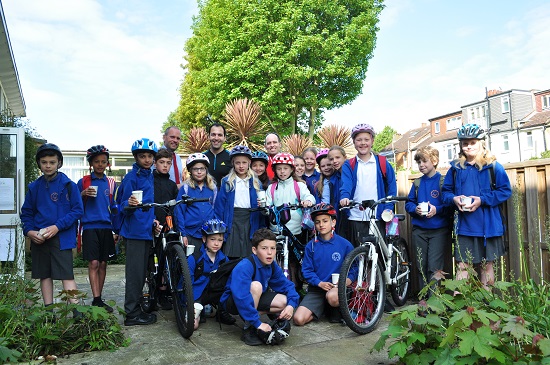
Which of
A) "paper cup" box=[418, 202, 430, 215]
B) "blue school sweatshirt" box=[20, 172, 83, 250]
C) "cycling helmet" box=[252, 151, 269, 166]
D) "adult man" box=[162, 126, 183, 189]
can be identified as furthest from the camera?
"adult man" box=[162, 126, 183, 189]

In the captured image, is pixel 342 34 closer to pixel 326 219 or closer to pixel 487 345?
pixel 326 219

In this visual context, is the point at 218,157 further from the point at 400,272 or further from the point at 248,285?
the point at 400,272

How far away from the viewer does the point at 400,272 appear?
564 cm

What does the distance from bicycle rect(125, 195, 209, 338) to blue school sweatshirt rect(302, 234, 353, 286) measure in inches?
52.1

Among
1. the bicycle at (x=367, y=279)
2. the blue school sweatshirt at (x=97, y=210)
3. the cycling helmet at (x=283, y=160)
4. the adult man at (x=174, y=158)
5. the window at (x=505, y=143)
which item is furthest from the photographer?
the window at (x=505, y=143)

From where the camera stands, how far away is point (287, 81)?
78.2 ft

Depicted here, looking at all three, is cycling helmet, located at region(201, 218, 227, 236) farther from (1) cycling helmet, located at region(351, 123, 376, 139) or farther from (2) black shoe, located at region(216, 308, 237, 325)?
(1) cycling helmet, located at region(351, 123, 376, 139)

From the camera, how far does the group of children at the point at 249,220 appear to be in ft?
14.7

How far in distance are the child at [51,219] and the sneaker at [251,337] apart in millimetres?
1726

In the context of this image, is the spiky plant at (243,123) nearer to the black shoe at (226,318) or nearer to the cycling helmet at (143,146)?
the cycling helmet at (143,146)

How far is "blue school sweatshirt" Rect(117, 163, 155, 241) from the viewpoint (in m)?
4.77

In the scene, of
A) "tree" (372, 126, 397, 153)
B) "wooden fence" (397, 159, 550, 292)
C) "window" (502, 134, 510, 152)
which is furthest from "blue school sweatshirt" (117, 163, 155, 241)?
"tree" (372, 126, 397, 153)

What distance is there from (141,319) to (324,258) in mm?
2015

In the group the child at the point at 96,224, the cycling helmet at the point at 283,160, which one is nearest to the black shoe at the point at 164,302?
the child at the point at 96,224
